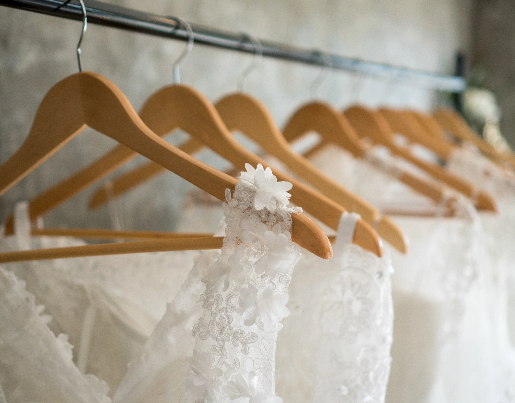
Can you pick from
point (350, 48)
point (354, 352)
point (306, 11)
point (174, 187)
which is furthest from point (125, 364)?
point (350, 48)

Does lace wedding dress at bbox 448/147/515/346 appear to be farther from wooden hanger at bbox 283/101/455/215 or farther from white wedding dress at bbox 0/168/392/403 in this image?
white wedding dress at bbox 0/168/392/403

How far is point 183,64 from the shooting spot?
1.44 meters

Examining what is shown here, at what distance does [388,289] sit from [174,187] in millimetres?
960

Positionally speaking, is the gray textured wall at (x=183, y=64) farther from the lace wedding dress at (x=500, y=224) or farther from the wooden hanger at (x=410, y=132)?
the lace wedding dress at (x=500, y=224)

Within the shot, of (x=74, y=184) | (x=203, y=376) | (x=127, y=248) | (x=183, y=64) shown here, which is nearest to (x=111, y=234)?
(x=74, y=184)

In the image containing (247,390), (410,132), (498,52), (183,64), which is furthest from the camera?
(498,52)

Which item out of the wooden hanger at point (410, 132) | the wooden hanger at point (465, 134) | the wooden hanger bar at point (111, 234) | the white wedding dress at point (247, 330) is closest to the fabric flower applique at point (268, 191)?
the white wedding dress at point (247, 330)

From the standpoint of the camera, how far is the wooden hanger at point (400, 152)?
1012mm

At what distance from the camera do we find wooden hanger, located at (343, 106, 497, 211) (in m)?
1.01

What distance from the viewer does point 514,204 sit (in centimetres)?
112

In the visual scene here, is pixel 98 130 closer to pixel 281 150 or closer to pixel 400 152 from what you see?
pixel 281 150

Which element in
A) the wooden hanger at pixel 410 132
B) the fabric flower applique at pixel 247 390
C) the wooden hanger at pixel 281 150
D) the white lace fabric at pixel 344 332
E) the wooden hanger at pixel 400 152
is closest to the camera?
the fabric flower applique at pixel 247 390

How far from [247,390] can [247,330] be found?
0.06 metres

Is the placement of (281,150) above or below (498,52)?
below
